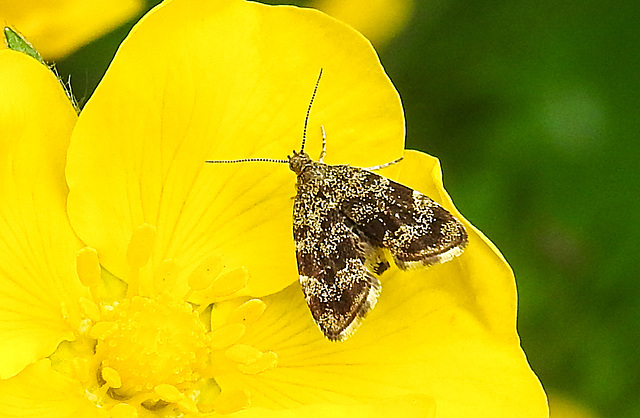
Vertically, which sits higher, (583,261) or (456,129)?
(456,129)

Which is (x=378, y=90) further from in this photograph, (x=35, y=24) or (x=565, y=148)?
(x=565, y=148)

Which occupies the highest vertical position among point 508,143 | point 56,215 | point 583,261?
point 56,215

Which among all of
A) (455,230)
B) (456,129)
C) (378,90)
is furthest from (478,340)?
(456,129)

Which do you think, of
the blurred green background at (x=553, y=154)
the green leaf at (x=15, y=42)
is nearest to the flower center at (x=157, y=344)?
the green leaf at (x=15, y=42)

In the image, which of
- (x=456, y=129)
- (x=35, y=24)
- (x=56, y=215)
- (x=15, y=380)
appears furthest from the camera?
(x=456, y=129)

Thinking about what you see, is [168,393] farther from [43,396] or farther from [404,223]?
[404,223]

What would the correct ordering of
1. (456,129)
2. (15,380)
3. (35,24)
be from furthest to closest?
1. (456,129)
2. (35,24)
3. (15,380)

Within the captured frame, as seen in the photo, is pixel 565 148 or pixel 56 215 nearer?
pixel 56 215
